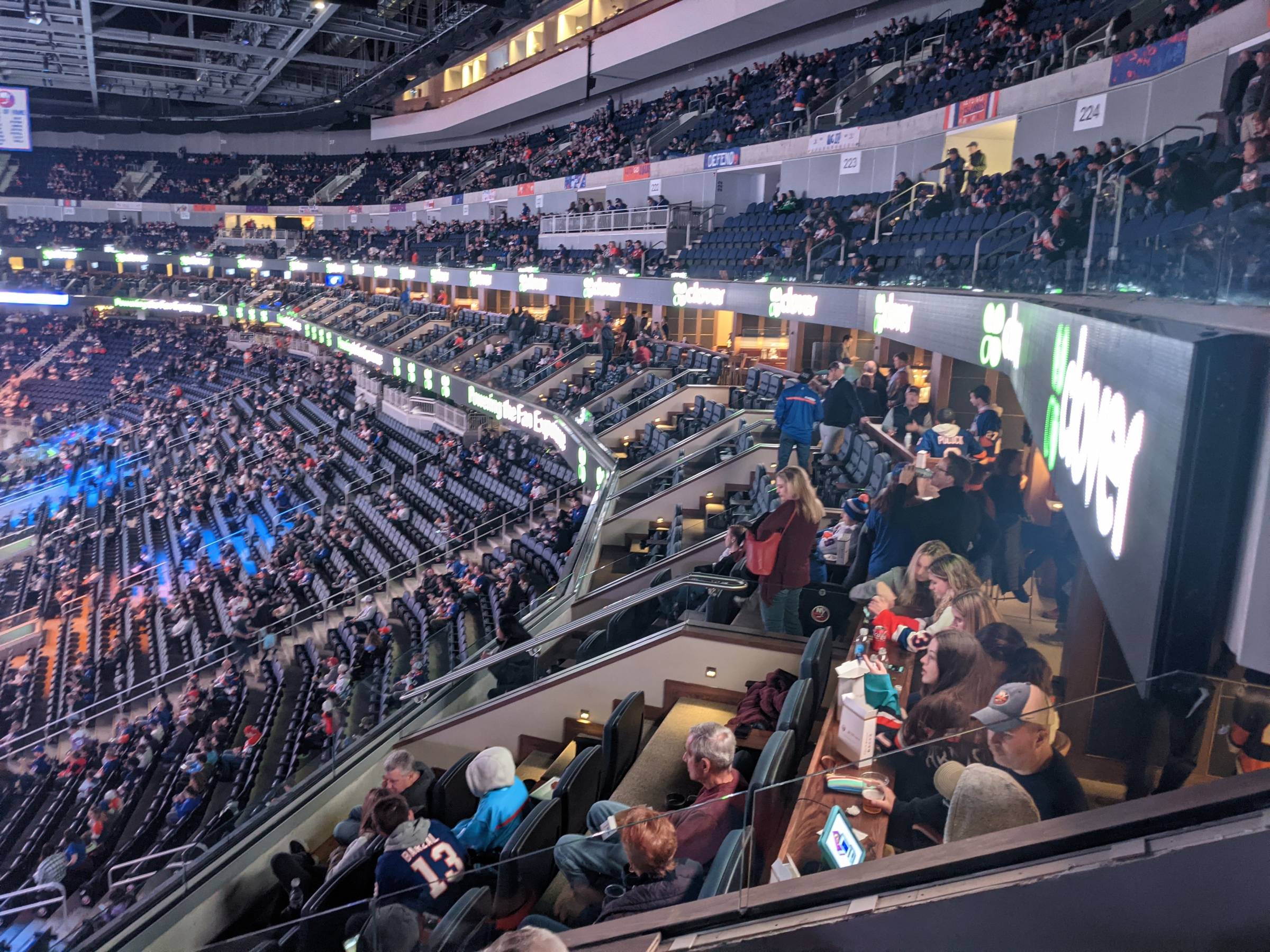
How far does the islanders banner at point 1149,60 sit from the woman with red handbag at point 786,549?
7.75 metres

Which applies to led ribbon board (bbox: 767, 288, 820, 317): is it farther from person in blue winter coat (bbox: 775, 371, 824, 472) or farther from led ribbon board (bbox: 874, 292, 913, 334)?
person in blue winter coat (bbox: 775, 371, 824, 472)

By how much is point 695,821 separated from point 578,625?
12.9 ft

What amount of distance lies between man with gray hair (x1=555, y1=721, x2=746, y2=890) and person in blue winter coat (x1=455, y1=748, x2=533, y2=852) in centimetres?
40

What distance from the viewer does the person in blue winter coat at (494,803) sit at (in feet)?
13.2

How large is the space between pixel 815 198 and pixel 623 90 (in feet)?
46.8

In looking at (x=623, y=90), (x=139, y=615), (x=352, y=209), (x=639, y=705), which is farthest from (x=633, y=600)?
(x=352, y=209)

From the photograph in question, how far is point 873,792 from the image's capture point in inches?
101

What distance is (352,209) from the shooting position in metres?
40.9

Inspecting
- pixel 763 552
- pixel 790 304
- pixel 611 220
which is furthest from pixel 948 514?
pixel 611 220

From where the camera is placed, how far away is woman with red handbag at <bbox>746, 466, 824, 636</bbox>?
5.15m

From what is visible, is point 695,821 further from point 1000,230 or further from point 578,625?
point 1000,230

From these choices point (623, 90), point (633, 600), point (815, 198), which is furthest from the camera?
point (623, 90)

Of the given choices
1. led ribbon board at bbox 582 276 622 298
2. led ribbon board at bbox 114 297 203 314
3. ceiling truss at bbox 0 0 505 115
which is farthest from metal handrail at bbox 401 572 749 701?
led ribbon board at bbox 114 297 203 314

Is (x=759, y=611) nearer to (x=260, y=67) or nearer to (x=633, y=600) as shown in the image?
(x=633, y=600)
